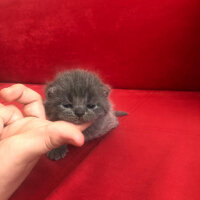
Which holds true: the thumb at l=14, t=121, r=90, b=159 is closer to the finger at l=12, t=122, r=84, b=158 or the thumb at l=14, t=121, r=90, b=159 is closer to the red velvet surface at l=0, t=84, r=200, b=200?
the finger at l=12, t=122, r=84, b=158

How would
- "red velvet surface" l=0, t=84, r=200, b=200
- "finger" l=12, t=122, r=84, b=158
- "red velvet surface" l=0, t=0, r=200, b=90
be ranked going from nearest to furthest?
"finger" l=12, t=122, r=84, b=158, "red velvet surface" l=0, t=84, r=200, b=200, "red velvet surface" l=0, t=0, r=200, b=90

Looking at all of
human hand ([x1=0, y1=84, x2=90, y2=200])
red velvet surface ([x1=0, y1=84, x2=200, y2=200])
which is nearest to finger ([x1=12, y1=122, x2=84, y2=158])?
human hand ([x1=0, y1=84, x2=90, y2=200])

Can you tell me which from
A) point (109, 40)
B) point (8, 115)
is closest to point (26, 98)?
point (8, 115)

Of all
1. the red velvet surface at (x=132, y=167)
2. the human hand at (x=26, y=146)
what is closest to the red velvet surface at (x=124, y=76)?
the red velvet surface at (x=132, y=167)

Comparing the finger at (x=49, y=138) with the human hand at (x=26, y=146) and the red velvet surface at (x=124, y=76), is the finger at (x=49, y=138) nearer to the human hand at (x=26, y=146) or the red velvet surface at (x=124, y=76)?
the human hand at (x=26, y=146)

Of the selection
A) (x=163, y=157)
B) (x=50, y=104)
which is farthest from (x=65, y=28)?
(x=163, y=157)

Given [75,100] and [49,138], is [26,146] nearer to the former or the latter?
[49,138]

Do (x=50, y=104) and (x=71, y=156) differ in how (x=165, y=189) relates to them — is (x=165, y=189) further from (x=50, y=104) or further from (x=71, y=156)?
(x=50, y=104)
